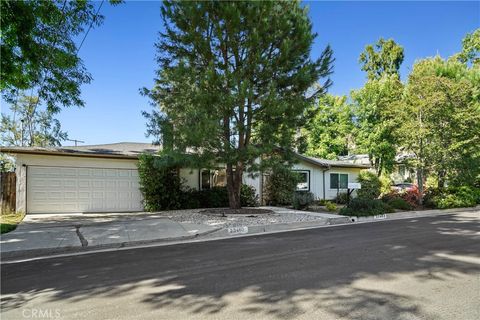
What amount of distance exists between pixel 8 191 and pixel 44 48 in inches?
314

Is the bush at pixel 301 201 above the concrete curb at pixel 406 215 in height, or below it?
above

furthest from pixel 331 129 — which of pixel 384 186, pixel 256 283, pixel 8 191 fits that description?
pixel 256 283

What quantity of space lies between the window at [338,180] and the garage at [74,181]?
12.4 metres

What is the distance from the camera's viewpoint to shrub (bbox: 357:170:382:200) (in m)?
19.7

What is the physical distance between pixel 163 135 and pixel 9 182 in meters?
7.54

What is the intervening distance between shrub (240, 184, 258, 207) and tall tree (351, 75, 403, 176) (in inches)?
537

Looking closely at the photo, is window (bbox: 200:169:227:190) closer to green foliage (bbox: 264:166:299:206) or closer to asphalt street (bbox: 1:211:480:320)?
green foliage (bbox: 264:166:299:206)

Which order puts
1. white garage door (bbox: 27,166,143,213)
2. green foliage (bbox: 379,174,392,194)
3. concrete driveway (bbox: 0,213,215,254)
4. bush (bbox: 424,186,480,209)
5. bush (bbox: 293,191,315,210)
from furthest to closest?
green foliage (bbox: 379,174,392,194) → bush (bbox: 424,186,480,209) → bush (bbox: 293,191,315,210) → white garage door (bbox: 27,166,143,213) → concrete driveway (bbox: 0,213,215,254)

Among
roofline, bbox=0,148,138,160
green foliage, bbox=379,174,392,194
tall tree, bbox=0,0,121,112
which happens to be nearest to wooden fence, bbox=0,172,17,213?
roofline, bbox=0,148,138,160

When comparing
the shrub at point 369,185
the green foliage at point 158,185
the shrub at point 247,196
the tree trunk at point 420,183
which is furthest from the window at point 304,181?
the green foliage at point 158,185

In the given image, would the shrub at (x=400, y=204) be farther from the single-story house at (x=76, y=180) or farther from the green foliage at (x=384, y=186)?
the single-story house at (x=76, y=180)

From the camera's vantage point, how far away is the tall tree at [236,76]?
446 inches

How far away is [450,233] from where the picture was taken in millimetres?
8805

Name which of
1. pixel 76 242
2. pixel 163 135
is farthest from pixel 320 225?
pixel 76 242
